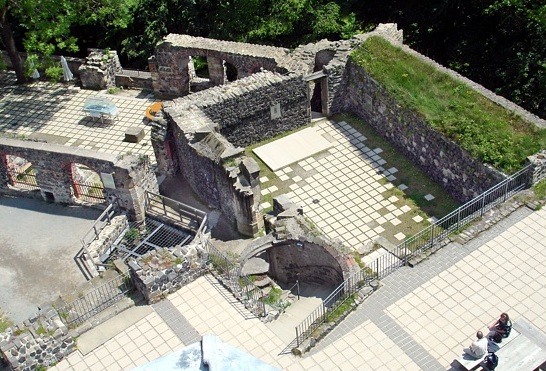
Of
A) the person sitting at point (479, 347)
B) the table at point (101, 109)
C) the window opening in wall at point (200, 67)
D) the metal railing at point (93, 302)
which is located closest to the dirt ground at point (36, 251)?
the metal railing at point (93, 302)

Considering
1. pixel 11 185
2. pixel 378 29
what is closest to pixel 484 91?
pixel 378 29

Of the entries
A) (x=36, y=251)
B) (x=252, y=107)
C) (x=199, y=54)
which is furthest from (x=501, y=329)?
(x=199, y=54)

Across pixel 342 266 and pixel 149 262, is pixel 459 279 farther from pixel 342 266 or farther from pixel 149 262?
pixel 149 262

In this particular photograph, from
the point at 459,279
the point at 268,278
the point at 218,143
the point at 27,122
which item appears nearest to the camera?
the point at 459,279

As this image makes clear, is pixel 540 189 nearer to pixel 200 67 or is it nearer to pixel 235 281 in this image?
pixel 235 281

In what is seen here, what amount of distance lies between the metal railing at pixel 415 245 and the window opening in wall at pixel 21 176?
480 inches

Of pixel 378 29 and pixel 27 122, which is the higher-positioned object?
pixel 378 29

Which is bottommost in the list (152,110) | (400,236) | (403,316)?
(400,236)

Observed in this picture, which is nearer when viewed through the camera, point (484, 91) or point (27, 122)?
point (484, 91)

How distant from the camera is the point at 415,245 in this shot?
21391 mm

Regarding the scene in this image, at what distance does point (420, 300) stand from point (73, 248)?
37.4 feet

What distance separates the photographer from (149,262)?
20.3 metres

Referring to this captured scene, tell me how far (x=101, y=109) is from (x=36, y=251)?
7.77 meters

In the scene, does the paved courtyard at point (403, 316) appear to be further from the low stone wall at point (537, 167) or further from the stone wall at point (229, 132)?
the stone wall at point (229, 132)
